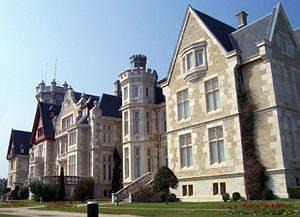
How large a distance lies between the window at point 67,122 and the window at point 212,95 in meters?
24.4

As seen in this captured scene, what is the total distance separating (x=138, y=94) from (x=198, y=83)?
10588 millimetres

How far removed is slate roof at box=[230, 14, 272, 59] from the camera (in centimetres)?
2303

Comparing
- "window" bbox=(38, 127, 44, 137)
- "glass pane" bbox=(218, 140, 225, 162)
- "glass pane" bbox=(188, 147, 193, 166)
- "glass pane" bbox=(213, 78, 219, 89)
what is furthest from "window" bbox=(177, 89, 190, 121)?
"window" bbox=(38, 127, 44, 137)

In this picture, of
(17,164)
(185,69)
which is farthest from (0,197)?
(185,69)

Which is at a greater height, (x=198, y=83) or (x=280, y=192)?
(x=198, y=83)

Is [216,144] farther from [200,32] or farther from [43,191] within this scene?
[43,191]

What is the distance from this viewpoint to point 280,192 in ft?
64.1

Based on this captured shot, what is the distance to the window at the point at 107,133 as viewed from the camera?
127 ft

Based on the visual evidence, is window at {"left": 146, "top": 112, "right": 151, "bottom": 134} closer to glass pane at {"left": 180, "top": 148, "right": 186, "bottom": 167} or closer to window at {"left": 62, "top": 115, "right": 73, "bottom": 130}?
glass pane at {"left": 180, "top": 148, "right": 186, "bottom": 167}

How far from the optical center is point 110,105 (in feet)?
133

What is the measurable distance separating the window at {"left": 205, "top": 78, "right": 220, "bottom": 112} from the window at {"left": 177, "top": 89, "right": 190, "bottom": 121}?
7.53 feet

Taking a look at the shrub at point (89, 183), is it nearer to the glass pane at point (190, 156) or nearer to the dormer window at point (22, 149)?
the glass pane at point (190, 156)

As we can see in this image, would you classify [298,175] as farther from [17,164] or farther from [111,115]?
[17,164]

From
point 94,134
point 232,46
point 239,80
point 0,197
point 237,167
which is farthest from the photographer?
point 0,197
